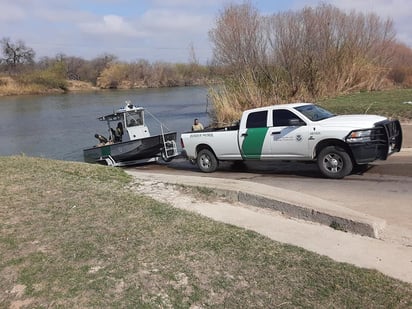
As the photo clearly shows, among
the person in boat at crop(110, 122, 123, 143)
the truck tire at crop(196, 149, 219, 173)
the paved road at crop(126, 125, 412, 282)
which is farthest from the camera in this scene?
the person in boat at crop(110, 122, 123, 143)

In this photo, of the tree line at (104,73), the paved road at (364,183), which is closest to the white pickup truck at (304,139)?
the paved road at (364,183)

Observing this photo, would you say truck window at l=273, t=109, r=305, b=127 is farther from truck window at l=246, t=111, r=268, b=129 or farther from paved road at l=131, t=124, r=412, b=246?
paved road at l=131, t=124, r=412, b=246

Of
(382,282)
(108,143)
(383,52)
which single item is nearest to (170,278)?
(382,282)

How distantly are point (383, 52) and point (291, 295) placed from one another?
2970 cm

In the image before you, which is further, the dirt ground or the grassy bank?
the dirt ground

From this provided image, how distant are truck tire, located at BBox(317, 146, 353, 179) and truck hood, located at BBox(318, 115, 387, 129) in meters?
0.52

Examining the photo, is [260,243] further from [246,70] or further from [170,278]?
[246,70]

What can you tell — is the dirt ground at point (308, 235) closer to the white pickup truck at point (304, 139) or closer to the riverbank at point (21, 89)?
the white pickup truck at point (304, 139)

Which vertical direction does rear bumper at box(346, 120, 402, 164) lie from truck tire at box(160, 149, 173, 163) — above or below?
above

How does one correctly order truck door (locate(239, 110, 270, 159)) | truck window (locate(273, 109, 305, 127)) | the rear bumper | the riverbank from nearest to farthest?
1. the rear bumper
2. truck window (locate(273, 109, 305, 127))
3. truck door (locate(239, 110, 270, 159))
4. the riverbank

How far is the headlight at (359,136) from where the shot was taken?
10383mm

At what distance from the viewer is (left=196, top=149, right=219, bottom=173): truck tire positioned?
13.8m

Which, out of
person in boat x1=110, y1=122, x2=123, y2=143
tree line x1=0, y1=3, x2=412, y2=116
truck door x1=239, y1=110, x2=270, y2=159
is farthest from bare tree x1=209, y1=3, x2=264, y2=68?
truck door x1=239, y1=110, x2=270, y2=159

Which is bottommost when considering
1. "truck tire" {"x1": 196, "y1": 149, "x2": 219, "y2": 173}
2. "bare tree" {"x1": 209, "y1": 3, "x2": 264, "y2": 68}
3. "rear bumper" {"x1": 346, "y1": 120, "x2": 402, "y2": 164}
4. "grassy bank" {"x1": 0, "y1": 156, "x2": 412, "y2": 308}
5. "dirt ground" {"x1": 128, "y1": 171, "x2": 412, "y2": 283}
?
"truck tire" {"x1": 196, "y1": 149, "x2": 219, "y2": 173}
